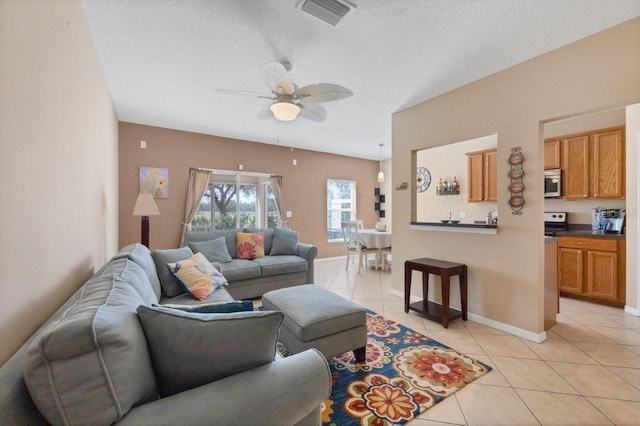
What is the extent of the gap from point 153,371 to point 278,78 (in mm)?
2192

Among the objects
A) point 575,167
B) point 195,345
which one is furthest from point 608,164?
point 195,345

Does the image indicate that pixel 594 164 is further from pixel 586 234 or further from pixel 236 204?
pixel 236 204

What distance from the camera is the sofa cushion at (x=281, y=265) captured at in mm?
3668

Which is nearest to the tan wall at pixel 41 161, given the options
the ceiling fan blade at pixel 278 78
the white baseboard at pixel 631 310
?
the ceiling fan blade at pixel 278 78

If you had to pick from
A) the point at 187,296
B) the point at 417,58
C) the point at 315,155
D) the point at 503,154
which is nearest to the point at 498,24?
the point at 417,58

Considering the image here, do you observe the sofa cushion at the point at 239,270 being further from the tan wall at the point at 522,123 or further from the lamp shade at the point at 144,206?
the tan wall at the point at 522,123

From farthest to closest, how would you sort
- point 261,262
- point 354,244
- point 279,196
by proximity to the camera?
1. point 279,196
2. point 354,244
3. point 261,262

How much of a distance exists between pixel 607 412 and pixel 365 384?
1.44 m

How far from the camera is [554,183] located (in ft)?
13.0

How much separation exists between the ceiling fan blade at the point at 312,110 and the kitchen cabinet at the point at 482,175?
3363mm

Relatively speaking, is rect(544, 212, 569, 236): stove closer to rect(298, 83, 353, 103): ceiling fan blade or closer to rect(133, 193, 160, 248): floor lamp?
rect(298, 83, 353, 103): ceiling fan blade

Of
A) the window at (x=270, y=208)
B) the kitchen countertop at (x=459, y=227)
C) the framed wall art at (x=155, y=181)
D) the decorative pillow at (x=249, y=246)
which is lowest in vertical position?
the decorative pillow at (x=249, y=246)

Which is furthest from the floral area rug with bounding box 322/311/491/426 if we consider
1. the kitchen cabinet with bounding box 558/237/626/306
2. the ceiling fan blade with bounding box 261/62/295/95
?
the kitchen cabinet with bounding box 558/237/626/306

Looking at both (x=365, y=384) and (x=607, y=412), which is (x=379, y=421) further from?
(x=607, y=412)
